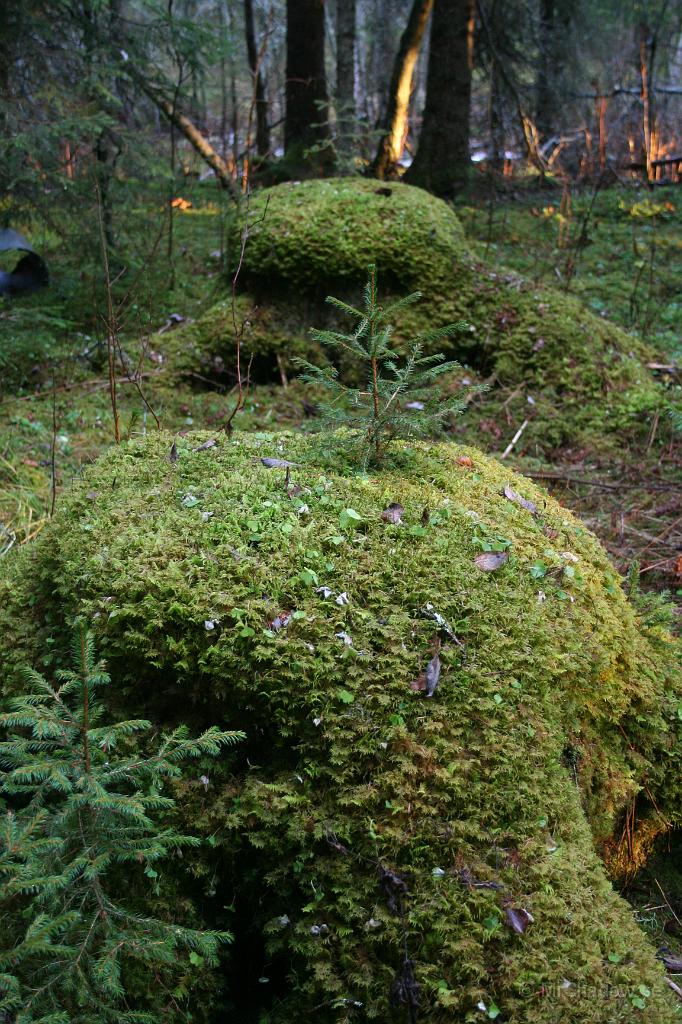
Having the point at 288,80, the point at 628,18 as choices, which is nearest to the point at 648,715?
the point at 288,80

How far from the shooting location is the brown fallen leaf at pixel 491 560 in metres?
2.50

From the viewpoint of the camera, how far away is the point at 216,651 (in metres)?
2.13

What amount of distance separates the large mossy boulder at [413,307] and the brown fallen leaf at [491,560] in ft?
12.2

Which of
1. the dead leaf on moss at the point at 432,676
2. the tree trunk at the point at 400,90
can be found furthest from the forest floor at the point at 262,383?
the tree trunk at the point at 400,90

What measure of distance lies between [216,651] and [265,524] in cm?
53

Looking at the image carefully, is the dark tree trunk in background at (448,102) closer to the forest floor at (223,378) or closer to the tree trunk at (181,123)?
the forest floor at (223,378)

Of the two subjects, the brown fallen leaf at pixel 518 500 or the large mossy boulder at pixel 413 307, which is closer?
the brown fallen leaf at pixel 518 500

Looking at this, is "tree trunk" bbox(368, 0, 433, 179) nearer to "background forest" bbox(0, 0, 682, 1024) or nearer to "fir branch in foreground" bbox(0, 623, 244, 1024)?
"background forest" bbox(0, 0, 682, 1024)

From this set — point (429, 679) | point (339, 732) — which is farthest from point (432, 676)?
point (339, 732)

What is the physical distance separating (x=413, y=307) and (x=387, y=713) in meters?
5.01

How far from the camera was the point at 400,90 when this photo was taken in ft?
35.2

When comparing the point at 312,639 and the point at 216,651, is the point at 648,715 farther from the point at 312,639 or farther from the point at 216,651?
the point at 216,651

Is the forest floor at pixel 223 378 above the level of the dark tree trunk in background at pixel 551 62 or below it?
below

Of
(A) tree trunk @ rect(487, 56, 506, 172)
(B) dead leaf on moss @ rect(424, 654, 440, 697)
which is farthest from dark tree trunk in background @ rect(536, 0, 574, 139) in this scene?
(B) dead leaf on moss @ rect(424, 654, 440, 697)
